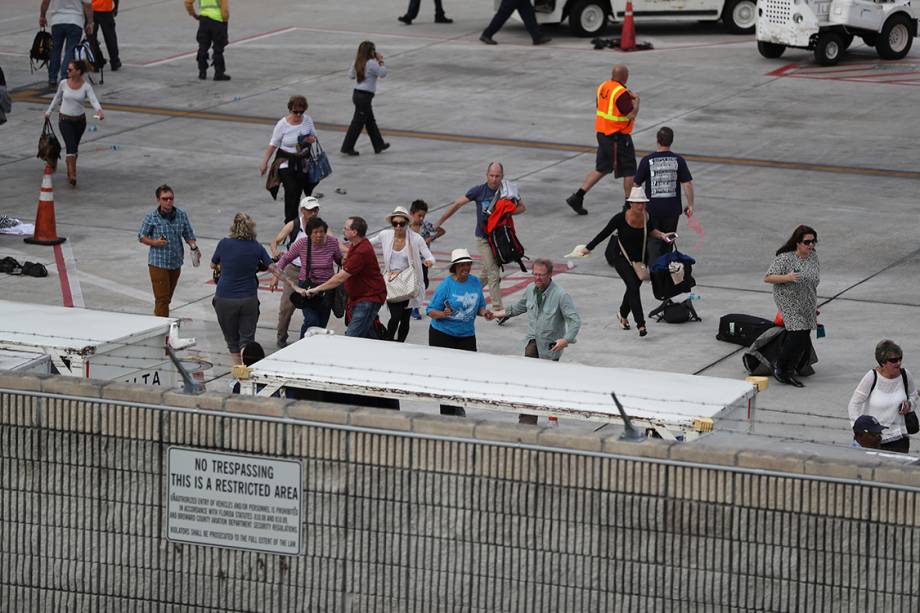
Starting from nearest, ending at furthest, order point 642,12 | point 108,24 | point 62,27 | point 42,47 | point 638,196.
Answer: point 638,196 < point 62,27 < point 42,47 < point 108,24 < point 642,12

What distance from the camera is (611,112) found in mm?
19812

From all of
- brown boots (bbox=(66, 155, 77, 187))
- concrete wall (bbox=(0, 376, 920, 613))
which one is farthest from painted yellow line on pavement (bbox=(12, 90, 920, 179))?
concrete wall (bbox=(0, 376, 920, 613))

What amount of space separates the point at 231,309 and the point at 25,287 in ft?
12.8

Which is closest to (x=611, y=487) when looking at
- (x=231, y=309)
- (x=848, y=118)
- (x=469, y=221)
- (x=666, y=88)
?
(x=231, y=309)

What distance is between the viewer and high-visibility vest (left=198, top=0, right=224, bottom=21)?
90.8 feet

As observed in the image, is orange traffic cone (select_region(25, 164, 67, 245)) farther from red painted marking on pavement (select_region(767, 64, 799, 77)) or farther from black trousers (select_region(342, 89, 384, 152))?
red painted marking on pavement (select_region(767, 64, 799, 77))

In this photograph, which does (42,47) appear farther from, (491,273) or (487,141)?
(491,273)

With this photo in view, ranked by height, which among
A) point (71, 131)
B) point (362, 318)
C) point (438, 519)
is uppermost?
point (438, 519)

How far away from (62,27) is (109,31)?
1427mm

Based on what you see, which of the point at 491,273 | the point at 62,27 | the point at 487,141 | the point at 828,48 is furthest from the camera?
the point at 828,48

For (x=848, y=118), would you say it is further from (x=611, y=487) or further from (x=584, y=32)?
(x=611, y=487)

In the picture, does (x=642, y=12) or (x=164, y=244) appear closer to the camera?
(x=164, y=244)

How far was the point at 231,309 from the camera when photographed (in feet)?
45.2

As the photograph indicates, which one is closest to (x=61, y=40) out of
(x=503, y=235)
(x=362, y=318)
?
(x=503, y=235)
